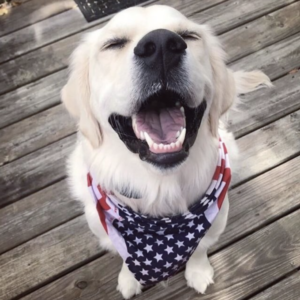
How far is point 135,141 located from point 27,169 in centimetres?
103

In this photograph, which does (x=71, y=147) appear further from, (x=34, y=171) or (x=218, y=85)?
(x=218, y=85)

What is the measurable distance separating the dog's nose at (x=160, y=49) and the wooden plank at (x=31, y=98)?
51.1 inches

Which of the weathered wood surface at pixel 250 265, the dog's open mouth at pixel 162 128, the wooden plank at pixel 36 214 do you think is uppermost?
the dog's open mouth at pixel 162 128

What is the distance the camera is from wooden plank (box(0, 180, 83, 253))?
191cm

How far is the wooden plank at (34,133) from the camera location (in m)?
2.15

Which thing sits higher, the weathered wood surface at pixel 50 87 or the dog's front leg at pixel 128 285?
the weathered wood surface at pixel 50 87

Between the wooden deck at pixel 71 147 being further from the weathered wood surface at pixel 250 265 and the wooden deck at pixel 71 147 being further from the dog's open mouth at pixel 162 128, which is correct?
the dog's open mouth at pixel 162 128

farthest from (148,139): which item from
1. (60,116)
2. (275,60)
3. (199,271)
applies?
(275,60)

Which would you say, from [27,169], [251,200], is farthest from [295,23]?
[27,169]

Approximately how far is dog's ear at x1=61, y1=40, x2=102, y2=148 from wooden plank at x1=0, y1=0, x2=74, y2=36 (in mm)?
1438

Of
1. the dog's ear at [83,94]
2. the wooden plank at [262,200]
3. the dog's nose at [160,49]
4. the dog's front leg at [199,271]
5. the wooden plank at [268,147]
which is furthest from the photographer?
the wooden plank at [268,147]

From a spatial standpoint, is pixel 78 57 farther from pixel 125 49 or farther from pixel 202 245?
pixel 202 245

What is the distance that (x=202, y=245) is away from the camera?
5.37ft

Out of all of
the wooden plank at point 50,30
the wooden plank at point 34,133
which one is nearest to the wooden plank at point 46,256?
the wooden plank at point 34,133
